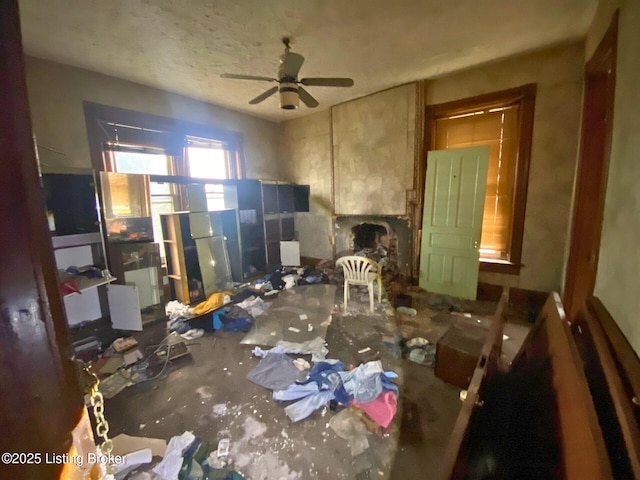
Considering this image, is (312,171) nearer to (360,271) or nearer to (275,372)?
(360,271)

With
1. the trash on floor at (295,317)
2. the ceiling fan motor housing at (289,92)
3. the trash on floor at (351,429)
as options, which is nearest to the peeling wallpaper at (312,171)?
the trash on floor at (295,317)

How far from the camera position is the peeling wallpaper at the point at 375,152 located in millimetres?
3867

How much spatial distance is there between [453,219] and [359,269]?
4.81ft

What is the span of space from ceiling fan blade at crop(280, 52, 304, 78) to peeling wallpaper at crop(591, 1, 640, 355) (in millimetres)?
2105

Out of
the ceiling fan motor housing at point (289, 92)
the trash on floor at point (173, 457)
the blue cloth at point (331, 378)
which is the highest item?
the ceiling fan motor housing at point (289, 92)

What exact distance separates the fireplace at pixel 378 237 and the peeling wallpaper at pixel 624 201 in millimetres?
2585

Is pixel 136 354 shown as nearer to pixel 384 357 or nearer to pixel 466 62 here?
pixel 384 357

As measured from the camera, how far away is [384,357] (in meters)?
Result: 2.44

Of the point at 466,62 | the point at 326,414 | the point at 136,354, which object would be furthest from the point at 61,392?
the point at 466,62

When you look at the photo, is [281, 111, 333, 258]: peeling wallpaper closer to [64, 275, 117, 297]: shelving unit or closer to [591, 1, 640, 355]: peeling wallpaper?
[64, 275, 117, 297]: shelving unit

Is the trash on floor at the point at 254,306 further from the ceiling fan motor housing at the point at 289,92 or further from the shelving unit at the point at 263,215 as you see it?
the ceiling fan motor housing at the point at 289,92

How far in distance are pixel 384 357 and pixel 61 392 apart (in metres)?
2.38

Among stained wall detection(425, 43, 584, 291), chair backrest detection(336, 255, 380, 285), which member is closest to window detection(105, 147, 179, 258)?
chair backrest detection(336, 255, 380, 285)

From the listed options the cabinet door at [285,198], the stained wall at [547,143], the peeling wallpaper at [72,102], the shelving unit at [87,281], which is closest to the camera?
the shelving unit at [87,281]
